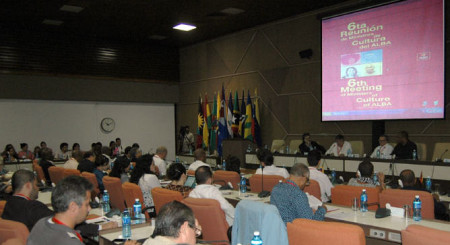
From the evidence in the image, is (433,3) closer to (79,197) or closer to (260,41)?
(260,41)

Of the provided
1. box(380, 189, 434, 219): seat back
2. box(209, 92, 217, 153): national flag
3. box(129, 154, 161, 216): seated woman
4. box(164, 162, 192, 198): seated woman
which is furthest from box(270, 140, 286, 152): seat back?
box(380, 189, 434, 219): seat back

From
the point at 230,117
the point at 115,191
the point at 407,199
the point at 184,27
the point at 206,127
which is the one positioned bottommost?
the point at 115,191

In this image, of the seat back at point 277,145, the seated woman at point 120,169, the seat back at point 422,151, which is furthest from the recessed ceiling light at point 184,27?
the seat back at point 422,151

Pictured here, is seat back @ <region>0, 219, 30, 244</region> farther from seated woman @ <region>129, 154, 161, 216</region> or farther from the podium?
the podium

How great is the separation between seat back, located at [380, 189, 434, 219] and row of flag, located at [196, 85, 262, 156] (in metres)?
7.23

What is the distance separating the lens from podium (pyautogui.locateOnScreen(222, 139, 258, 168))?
1021 centimetres

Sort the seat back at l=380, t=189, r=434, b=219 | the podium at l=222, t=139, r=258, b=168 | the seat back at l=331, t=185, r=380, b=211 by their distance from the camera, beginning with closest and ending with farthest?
the seat back at l=380, t=189, r=434, b=219 → the seat back at l=331, t=185, r=380, b=211 → the podium at l=222, t=139, r=258, b=168

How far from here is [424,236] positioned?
200 centimetres

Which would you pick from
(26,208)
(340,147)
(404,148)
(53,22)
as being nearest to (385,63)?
(404,148)

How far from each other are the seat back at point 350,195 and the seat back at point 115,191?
2.59m

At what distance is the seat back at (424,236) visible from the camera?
193 centimetres

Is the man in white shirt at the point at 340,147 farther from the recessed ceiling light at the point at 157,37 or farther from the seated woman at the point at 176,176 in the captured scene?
the recessed ceiling light at the point at 157,37

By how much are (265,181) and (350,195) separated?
1.26 meters

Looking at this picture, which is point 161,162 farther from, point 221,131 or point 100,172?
point 221,131
